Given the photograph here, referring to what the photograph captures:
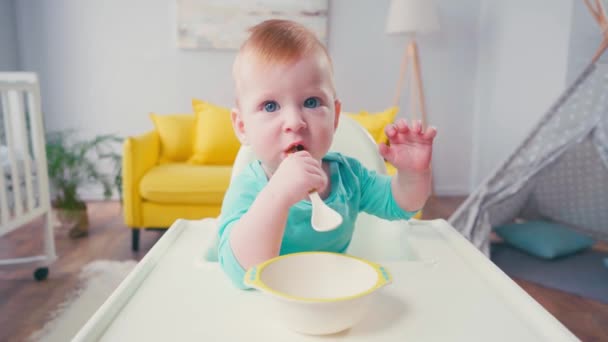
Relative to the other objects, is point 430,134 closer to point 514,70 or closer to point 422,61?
point 514,70

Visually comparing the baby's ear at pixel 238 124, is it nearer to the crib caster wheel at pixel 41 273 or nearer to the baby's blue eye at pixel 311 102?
the baby's blue eye at pixel 311 102

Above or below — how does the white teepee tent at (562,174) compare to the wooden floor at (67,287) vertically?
above

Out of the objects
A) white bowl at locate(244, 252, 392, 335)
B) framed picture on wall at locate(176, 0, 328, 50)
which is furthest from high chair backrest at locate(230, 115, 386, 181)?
framed picture on wall at locate(176, 0, 328, 50)

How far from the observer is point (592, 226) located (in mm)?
2348

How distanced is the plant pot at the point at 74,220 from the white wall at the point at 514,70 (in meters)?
2.59

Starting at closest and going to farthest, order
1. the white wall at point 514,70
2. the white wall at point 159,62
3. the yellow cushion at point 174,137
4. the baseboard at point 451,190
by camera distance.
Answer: the yellow cushion at point 174,137 → the white wall at point 514,70 → the white wall at point 159,62 → the baseboard at point 451,190

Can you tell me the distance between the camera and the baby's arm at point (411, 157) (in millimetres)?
583

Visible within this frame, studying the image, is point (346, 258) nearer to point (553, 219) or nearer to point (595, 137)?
point (595, 137)

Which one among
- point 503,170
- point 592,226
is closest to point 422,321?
point 503,170

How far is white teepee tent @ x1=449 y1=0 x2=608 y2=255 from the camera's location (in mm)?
1896

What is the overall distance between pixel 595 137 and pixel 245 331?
1.99 metres

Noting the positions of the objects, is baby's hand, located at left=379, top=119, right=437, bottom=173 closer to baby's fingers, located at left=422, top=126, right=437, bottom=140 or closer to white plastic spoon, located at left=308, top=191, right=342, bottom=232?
baby's fingers, located at left=422, top=126, right=437, bottom=140

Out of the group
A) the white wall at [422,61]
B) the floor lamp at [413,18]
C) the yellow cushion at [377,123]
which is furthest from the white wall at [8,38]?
the floor lamp at [413,18]

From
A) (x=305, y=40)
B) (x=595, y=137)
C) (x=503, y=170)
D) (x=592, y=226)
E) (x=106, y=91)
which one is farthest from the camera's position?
(x=106, y=91)
